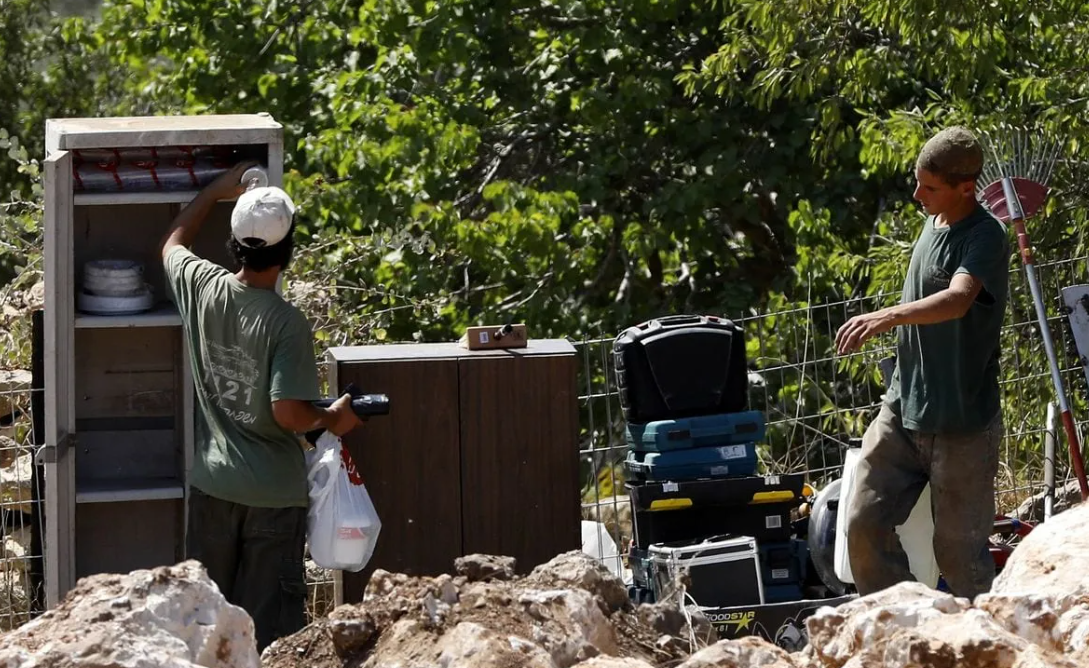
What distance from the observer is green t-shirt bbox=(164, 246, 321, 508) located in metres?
4.87

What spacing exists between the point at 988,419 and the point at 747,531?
3.37 ft

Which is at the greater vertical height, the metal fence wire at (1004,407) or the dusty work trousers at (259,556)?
the metal fence wire at (1004,407)

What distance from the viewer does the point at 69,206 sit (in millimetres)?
5145

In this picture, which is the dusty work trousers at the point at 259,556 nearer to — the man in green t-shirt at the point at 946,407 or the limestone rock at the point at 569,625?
the limestone rock at the point at 569,625

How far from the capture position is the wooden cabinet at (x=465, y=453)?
18.2 feet

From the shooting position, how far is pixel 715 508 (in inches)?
224

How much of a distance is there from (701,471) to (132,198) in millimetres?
2186

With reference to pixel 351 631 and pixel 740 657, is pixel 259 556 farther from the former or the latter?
pixel 740 657

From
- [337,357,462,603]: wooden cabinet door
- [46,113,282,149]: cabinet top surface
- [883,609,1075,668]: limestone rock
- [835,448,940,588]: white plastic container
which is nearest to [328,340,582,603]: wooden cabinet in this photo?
[337,357,462,603]: wooden cabinet door

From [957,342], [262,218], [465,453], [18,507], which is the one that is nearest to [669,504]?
[465,453]

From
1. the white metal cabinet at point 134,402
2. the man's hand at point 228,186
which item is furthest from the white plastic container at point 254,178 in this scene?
the white metal cabinet at point 134,402

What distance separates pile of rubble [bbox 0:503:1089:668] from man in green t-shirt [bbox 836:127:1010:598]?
1222mm

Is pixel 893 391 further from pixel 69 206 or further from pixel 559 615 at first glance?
pixel 69 206

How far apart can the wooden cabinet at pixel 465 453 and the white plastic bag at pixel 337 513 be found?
460 mm
